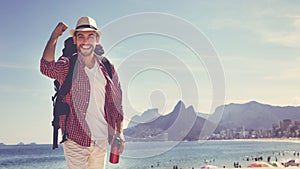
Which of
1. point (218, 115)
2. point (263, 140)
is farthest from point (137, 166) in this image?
point (263, 140)

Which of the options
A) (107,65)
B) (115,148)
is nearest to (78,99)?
(107,65)

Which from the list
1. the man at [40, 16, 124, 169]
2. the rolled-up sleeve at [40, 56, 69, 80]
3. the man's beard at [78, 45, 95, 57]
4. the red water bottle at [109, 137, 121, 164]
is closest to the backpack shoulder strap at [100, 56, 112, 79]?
the man at [40, 16, 124, 169]

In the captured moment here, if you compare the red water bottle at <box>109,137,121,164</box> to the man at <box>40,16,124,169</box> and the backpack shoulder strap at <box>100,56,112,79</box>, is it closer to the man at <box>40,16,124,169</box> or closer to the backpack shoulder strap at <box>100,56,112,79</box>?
the man at <box>40,16,124,169</box>

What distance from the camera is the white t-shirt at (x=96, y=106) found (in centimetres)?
364

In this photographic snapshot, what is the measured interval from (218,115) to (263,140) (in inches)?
3554

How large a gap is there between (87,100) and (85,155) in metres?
0.41

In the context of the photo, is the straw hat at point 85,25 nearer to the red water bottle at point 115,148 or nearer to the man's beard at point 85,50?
the man's beard at point 85,50

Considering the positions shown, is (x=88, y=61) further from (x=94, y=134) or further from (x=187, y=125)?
(x=187, y=125)

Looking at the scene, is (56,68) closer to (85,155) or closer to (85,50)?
(85,50)

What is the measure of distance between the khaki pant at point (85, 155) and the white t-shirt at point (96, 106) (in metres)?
0.08

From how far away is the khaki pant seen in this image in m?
3.56

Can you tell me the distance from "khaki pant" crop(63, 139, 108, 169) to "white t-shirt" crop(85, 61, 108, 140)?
77 mm

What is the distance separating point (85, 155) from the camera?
3.62 m

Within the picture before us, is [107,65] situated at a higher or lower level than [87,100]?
higher
